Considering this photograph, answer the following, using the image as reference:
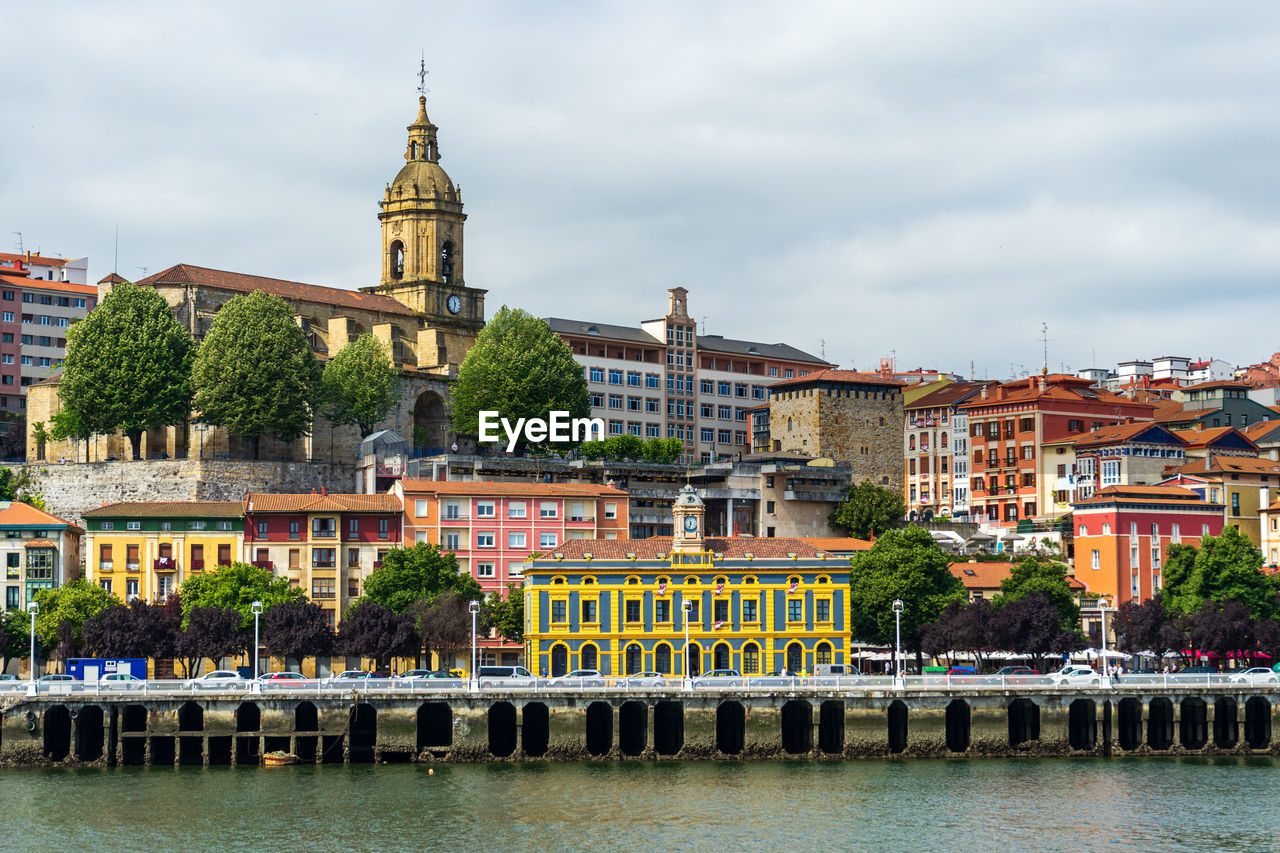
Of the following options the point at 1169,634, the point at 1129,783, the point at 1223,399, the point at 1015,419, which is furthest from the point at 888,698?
the point at 1223,399

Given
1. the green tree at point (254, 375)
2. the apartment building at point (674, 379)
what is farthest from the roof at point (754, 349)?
the green tree at point (254, 375)

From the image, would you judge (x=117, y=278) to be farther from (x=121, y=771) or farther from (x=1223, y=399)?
(x=1223, y=399)

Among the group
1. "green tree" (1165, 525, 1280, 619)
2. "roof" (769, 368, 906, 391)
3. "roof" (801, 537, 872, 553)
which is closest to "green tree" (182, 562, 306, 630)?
"roof" (801, 537, 872, 553)

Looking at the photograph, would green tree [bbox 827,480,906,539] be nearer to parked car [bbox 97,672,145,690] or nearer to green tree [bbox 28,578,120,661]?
green tree [bbox 28,578,120,661]

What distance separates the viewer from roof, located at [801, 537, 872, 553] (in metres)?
122

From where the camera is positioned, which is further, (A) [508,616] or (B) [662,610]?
(A) [508,616]

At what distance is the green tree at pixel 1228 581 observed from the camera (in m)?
110

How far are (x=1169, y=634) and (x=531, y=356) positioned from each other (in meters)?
48.7

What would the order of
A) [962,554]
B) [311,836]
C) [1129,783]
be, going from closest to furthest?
[311,836] → [1129,783] → [962,554]

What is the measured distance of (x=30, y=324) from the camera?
163750 mm

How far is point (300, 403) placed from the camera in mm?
125750

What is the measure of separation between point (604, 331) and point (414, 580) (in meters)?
56.9

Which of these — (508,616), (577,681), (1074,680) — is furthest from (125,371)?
(1074,680)

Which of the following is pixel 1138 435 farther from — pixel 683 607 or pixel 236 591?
pixel 236 591
